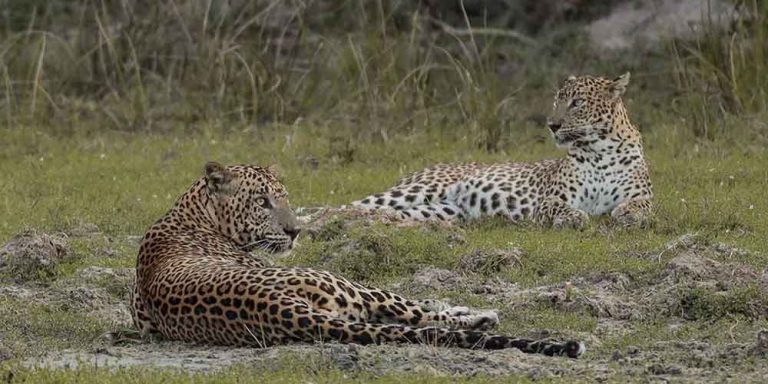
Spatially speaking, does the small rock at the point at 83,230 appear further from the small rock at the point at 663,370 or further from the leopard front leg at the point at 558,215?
the small rock at the point at 663,370

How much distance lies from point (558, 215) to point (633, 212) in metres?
0.67

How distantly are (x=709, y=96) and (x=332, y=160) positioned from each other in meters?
3.94

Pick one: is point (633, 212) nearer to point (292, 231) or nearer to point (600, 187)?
point (600, 187)

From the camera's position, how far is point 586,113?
15453 mm

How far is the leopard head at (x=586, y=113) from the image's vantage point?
607 inches

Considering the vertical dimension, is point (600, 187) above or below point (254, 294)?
below

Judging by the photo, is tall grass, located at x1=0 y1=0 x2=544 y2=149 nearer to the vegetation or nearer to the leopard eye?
the vegetation

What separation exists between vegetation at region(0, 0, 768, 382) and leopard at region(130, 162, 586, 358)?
609mm

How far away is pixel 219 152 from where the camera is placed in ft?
60.2

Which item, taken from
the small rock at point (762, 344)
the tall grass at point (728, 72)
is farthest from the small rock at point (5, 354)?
the tall grass at point (728, 72)

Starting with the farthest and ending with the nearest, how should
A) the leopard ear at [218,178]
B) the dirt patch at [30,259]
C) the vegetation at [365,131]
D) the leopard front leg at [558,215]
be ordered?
1. the leopard front leg at [558,215]
2. the dirt patch at [30,259]
3. the vegetation at [365,131]
4. the leopard ear at [218,178]

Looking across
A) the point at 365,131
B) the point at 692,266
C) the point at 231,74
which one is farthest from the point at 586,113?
the point at 231,74

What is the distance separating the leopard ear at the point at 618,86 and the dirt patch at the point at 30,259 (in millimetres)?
5124

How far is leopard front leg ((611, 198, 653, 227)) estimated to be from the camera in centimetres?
1406
